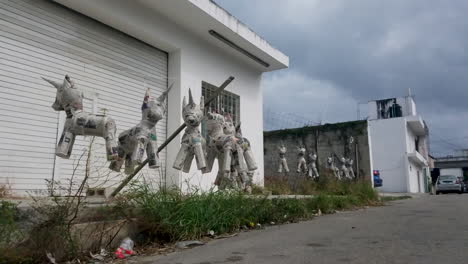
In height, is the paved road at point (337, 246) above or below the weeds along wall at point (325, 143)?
below

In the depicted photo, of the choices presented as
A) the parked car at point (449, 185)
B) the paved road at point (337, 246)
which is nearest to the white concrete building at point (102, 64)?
the paved road at point (337, 246)

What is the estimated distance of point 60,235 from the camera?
11.3 feet

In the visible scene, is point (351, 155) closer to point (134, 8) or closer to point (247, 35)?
point (247, 35)

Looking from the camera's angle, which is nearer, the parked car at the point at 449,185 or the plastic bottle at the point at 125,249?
the plastic bottle at the point at 125,249

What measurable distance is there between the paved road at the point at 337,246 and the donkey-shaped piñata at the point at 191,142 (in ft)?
4.00

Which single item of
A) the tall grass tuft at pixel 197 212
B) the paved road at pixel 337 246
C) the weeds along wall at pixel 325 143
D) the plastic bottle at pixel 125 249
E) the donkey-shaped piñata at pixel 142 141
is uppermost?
the weeds along wall at pixel 325 143

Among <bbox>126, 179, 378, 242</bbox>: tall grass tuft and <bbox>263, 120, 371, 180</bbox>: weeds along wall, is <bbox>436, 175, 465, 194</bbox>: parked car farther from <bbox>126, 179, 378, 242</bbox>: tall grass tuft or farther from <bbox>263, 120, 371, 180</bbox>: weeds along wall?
<bbox>126, 179, 378, 242</bbox>: tall grass tuft

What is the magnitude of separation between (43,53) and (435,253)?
22.4 ft

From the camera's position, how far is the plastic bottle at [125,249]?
3812 mm

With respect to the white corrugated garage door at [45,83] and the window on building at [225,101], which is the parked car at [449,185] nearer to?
the window on building at [225,101]

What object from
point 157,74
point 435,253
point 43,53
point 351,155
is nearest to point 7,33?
point 43,53

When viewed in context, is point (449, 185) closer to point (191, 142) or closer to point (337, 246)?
point (337, 246)

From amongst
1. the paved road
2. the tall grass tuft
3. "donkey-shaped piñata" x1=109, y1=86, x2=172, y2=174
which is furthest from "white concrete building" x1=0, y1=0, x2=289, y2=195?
the paved road

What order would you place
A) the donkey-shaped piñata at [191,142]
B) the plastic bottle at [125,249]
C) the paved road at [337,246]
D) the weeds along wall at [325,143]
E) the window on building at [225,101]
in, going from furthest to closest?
the weeds along wall at [325,143], the window on building at [225,101], the donkey-shaped piñata at [191,142], the plastic bottle at [125,249], the paved road at [337,246]
